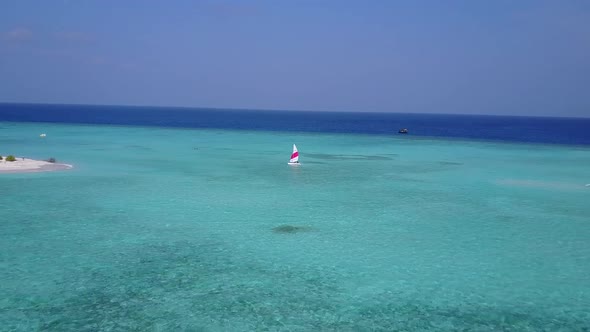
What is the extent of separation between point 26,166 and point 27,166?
2.9 inches

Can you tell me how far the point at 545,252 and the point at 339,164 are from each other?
32051mm

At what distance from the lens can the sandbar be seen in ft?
135

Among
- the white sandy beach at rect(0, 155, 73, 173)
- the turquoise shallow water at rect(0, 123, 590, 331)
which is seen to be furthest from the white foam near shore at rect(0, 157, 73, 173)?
the turquoise shallow water at rect(0, 123, 590, 331)

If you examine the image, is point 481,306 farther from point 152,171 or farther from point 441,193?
point 152,171

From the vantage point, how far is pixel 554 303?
55.8ft

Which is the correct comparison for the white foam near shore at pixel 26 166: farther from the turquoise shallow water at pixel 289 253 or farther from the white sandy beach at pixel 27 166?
the turquoise shallow water at pixel 289 253

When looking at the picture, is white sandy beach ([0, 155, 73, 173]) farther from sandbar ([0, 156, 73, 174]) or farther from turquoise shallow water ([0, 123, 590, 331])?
turquoise shallow water ([0, 123, 590, 331])

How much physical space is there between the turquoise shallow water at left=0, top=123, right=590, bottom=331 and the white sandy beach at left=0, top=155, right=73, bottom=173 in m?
1.95

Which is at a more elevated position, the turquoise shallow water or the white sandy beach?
the white sandy beach

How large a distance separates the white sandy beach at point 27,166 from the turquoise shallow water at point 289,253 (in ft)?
6.41

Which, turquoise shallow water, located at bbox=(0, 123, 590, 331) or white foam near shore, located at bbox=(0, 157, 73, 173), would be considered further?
white foam near shore, located at bbox=(0, 157, 73, 173)

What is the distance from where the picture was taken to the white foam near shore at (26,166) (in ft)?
135

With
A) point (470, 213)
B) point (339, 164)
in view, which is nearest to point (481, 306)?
point (470, 213)

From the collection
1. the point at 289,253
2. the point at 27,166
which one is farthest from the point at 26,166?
the point at 289,253
